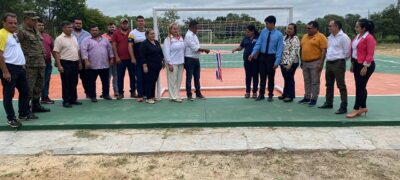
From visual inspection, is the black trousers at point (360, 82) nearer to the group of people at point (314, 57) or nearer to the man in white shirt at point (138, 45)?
the group of people at point (314, 57)

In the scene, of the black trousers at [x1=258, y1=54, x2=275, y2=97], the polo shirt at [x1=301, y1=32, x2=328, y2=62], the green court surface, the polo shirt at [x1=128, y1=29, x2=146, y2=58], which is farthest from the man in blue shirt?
the polo shirt at [x1=128, y1=29, x2=146, y2=58]

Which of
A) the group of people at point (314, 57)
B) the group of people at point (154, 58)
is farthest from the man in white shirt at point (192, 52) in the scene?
the group of people at point (314, 57)

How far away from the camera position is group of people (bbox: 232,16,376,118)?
19.6 feet

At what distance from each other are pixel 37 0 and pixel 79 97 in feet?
155

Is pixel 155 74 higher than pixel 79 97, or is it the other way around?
pixel 155 74

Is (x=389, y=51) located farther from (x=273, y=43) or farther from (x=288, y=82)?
(x=273, y=43)

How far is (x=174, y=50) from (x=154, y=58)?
43cm

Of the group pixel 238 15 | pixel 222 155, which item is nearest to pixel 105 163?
pixel 222 155

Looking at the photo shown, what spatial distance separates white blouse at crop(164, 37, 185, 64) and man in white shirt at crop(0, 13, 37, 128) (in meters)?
2.64

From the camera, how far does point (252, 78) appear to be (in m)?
8.41

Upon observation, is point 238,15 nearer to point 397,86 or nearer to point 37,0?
point 397,86

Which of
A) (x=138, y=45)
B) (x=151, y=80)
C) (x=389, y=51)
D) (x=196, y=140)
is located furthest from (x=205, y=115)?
(x=389, y=51)

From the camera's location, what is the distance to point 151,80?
24.7ft

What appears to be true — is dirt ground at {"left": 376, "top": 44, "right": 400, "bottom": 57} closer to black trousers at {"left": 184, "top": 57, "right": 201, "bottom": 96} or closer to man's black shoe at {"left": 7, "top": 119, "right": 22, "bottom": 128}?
black trousers at {"left": 184, "top": 57, "right": 201, "bottom": 96}
